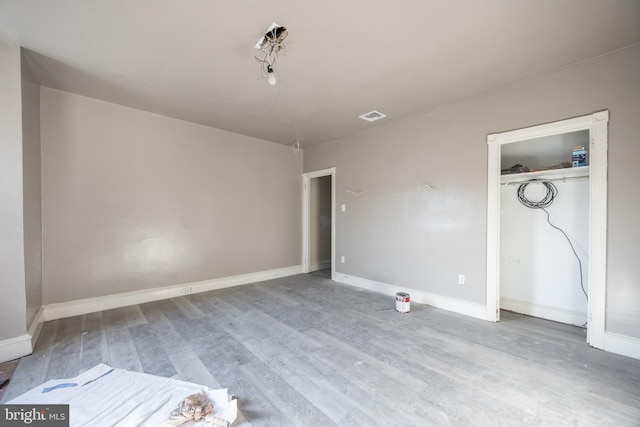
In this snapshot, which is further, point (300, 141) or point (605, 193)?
point (300, 141)

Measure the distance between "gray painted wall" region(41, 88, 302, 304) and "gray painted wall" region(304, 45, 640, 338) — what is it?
1.65 m

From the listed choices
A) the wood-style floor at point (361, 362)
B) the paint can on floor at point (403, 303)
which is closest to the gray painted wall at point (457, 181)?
the paint can on floor at point (403, 303)

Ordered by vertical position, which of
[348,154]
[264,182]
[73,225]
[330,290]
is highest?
[348,154]

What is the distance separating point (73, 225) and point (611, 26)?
220 inches

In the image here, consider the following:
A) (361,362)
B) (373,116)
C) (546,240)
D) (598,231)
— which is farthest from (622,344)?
(373,116)

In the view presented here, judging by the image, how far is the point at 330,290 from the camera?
164 inches

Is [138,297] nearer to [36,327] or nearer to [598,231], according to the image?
[36,327]

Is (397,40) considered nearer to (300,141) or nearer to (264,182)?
(300,141)

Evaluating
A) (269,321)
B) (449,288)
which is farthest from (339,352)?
(449,288)

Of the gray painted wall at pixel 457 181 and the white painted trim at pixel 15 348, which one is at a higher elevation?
the gray painted wall at pixel 457 181

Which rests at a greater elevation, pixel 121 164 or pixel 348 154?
pixel 348 154

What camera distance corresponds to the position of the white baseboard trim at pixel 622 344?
7.03 ft

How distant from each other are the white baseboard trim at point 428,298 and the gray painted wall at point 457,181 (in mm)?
84

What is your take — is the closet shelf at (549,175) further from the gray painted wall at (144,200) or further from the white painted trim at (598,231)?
the gray painted wall at (144,200)
